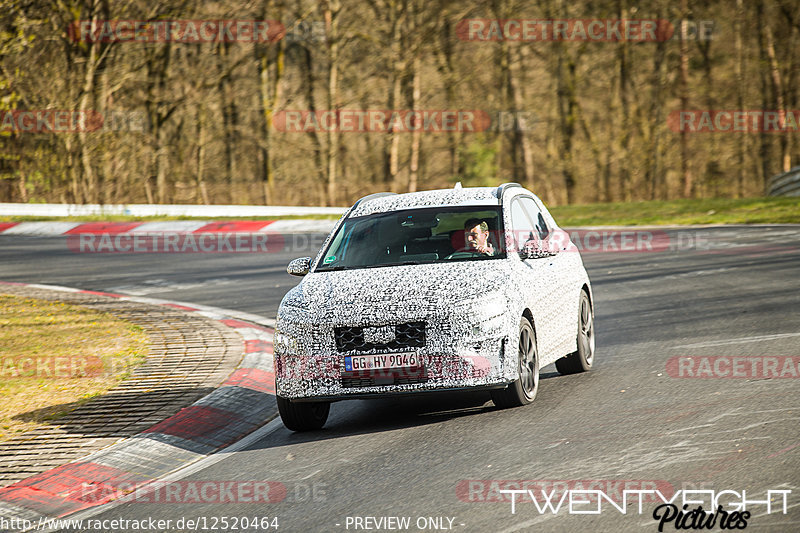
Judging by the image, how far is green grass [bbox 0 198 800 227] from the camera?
81.9 ft

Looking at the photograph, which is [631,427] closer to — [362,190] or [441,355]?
[441,355]

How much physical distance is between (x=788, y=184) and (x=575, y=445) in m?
26.6

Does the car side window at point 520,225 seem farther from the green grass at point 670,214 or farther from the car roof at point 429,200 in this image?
the green grass at point 670,214

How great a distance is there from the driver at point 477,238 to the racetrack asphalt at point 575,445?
1.28m

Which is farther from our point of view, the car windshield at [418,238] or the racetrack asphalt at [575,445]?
the car windshield at [418,238]

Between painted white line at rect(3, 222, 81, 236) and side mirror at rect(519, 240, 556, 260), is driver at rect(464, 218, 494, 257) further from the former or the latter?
painted white line at rect(3, 222, 81, 236)

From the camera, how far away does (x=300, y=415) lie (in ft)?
25.8

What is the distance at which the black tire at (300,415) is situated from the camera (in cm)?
783
